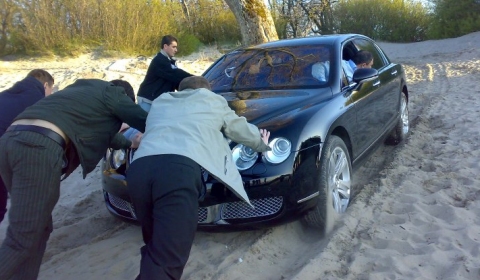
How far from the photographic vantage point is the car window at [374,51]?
20.0 ft

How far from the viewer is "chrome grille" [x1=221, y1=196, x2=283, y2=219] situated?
373cm

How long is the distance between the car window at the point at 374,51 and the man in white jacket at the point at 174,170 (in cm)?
350

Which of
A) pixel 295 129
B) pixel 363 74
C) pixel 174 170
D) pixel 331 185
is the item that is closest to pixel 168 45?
pixel 363 74

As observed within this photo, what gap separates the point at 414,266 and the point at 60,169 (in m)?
2.29

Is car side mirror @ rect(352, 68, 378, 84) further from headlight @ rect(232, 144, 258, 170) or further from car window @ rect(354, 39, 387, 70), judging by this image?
headlight @ rect(232, 144, 258, 170)

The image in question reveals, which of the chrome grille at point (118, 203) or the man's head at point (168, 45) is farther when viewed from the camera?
the man's head at point (168, 45)

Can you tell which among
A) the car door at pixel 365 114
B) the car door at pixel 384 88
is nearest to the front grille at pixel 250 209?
the car door at pixel 365 114

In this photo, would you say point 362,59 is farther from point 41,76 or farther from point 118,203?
point 41,76

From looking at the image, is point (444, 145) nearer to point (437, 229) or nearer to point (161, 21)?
point (437, 229)

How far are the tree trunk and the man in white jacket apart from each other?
980 centimetres

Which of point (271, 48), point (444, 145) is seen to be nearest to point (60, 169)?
point (271, 48)

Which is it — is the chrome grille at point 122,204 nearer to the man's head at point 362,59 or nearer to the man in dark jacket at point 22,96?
the man in dark jacket at point 22,96

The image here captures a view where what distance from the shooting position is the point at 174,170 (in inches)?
105

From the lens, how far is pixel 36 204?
2959mm
